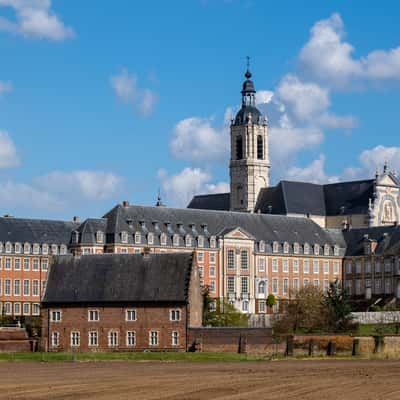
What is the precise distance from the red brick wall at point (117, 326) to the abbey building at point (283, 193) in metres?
83.5

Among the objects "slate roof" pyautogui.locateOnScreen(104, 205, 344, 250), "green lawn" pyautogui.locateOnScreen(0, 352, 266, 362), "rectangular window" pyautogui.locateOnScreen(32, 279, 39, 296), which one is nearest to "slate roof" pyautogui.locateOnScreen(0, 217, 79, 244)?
"rectangular window" pyautogui.locateOnScreen(32, 279, 39, 296)

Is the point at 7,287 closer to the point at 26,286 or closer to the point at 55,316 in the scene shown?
the point at 26,286

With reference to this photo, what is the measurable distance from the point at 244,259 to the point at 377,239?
17.0 m

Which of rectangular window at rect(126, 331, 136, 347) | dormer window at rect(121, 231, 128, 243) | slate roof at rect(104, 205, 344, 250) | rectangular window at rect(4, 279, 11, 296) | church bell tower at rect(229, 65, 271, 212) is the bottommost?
rectangular window at rect(126, 331, 136, 347)

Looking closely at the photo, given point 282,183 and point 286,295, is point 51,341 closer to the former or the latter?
point 286,295

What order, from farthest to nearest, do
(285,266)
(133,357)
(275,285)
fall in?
(285,266) → (275,285) → (133,357)

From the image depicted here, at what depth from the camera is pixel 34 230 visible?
496 ft

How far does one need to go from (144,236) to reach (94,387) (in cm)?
9522

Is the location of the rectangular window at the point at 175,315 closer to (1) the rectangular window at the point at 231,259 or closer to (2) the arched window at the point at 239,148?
(1) the rectangular window at the point at 231,259

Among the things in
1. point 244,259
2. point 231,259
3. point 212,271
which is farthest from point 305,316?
point 244,259

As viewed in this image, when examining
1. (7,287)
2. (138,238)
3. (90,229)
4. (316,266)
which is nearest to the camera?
(90,229)

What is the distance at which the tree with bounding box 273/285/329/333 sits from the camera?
108875 mm

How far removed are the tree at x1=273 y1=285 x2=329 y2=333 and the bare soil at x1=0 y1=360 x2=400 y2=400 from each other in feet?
99.4

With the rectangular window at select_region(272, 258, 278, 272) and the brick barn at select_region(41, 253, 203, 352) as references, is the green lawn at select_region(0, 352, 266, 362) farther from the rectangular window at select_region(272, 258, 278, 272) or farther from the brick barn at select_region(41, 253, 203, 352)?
the rectangular window at select_region(272, 258, 278, 272)
